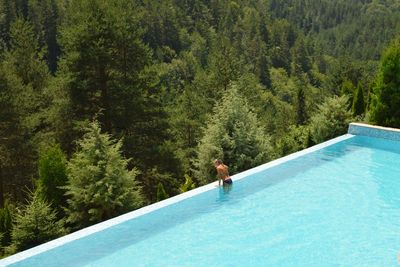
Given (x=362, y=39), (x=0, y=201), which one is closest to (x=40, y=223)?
(x=0, y=201)

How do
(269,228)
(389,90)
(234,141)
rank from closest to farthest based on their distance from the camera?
(269,228) → (234,141) → (389,90)

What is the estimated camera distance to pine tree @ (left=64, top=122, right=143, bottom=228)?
35.4 ft

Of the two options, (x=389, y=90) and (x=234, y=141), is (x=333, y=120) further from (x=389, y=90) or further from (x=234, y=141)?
(x=234, y=141)

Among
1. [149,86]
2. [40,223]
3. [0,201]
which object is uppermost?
[149,86]

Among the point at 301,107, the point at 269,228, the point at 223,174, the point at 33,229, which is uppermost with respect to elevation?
the point at 223,174

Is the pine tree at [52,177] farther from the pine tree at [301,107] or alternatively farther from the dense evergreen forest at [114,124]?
the pine tree at [301,107]

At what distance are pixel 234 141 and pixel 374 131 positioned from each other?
525 centimetres

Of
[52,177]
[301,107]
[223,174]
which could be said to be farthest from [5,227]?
[301,107]

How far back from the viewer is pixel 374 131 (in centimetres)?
1563

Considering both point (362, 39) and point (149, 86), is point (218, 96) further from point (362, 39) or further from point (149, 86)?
point (362, 39)

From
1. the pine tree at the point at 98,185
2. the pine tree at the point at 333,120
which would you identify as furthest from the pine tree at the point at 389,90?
the pine tree at the point at 98,185

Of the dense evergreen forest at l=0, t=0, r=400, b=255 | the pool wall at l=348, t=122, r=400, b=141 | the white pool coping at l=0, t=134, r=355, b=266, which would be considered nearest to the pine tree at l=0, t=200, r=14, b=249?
the dense evergreen forest at l=0, t=0, r=400, b=255

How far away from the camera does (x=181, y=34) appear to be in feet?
310

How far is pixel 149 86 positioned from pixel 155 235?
12548 millimetres
